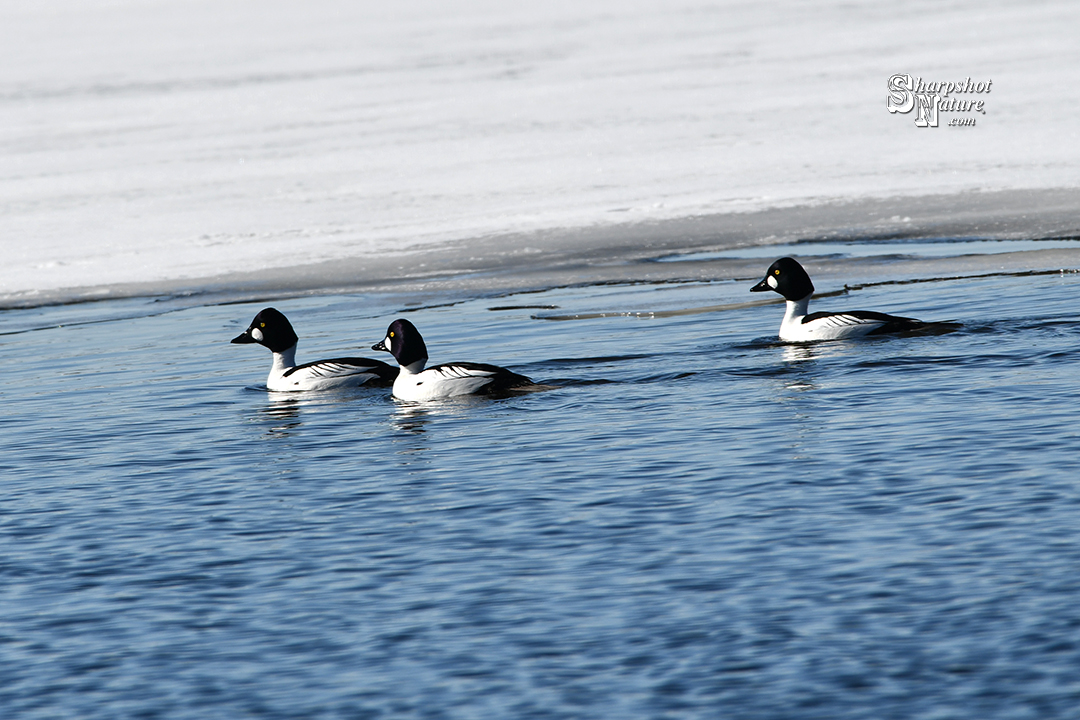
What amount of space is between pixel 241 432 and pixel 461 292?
258 inches

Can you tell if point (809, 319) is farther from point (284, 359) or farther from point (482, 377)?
point (284, 359)

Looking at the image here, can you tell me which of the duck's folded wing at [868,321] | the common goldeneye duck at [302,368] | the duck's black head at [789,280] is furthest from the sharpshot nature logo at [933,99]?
the common goldeneye duck at [302,368]

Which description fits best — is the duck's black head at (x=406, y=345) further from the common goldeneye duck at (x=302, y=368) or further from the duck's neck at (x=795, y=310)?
the duck's neck at (x=795, y=310)

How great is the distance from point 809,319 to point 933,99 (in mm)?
13066

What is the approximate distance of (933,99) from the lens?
25578 millimetres

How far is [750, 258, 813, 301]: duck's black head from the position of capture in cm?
1424

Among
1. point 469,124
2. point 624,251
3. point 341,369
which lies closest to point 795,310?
point 341,369

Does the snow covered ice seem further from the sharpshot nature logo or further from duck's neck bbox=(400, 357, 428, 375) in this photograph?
duck's neck bbox=(400, 357, 428, 375)

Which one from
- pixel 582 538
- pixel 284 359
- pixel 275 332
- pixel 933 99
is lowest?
pixel 582 538

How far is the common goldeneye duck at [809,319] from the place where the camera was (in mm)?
13328

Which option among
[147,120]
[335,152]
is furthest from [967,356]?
[147,120]

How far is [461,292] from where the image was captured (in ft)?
59.9

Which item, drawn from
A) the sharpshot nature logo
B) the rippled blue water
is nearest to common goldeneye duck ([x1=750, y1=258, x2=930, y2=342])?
the rippled blue water

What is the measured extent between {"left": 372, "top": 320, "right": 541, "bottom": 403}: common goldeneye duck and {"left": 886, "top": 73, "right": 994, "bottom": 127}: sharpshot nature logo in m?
14.0
